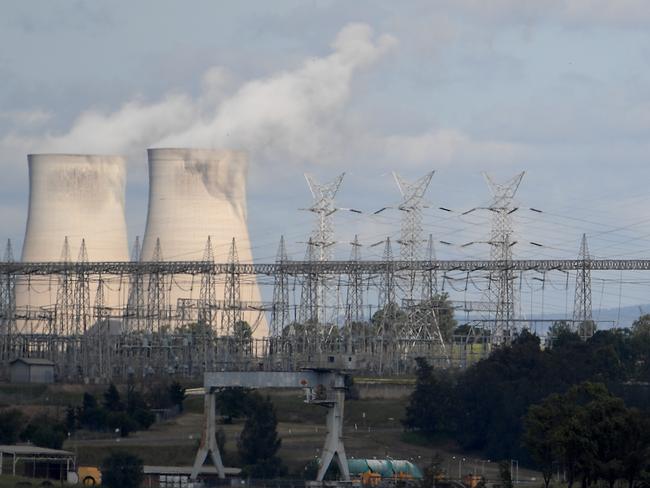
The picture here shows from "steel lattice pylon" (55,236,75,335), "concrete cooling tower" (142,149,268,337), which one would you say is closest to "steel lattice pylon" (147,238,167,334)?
"concrete cooling tower" (142,149,268,337)

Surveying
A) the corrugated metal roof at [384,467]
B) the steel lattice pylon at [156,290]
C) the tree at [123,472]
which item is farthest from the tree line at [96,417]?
the steel lattice pylon at [156,290]

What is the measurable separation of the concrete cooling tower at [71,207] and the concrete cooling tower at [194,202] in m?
2.51

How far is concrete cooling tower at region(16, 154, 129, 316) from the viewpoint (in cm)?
7531

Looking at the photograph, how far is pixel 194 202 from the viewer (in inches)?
2958

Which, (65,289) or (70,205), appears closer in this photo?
(65,289)

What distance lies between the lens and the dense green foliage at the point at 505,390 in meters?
50.0

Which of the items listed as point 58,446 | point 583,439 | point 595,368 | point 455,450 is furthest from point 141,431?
point 583,439

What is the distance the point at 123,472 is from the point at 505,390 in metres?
16.6

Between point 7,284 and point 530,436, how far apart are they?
122ft

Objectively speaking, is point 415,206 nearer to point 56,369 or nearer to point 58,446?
point 56,369

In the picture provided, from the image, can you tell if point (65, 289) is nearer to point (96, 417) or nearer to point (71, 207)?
point (71, 207)

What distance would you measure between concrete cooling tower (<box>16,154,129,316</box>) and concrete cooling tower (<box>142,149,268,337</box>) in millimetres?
2505

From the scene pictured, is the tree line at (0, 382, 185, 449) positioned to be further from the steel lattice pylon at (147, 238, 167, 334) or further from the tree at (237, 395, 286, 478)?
the steel lattice pylon at (147, 238, 167, 334)

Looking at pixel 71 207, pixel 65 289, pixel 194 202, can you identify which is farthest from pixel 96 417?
pixel 71 207
